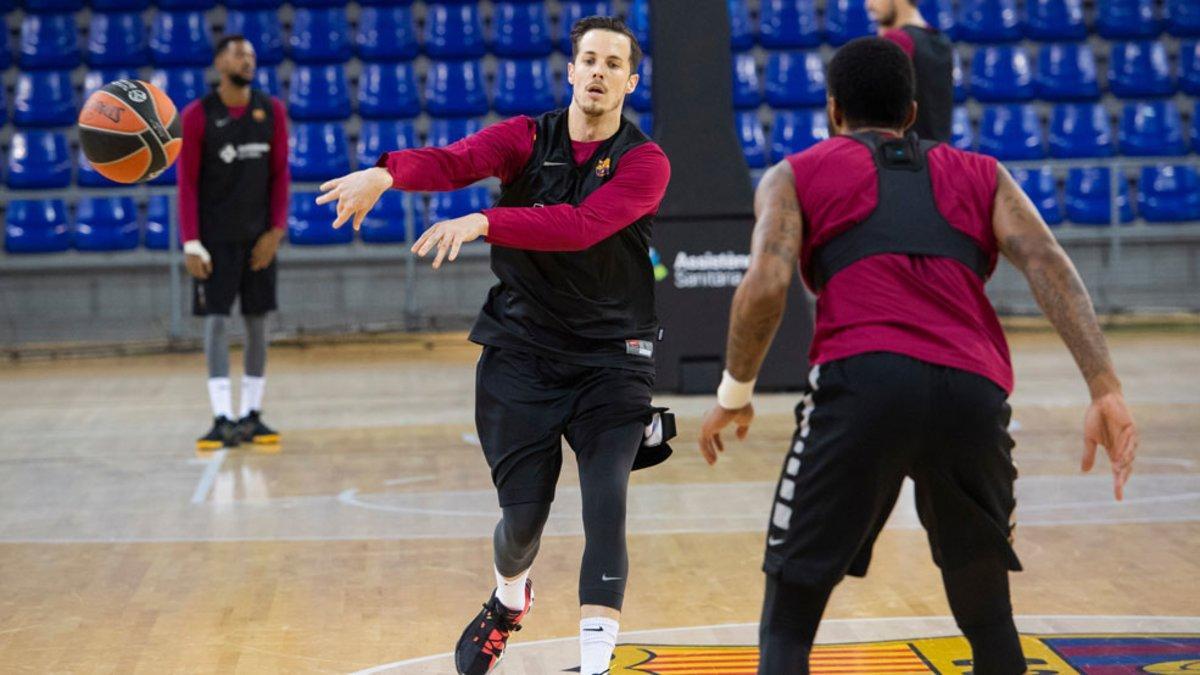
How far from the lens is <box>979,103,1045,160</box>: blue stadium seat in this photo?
16.5m

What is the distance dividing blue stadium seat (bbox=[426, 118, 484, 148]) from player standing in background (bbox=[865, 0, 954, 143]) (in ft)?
29.9

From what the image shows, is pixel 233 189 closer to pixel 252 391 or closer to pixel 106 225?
pixel 252 391

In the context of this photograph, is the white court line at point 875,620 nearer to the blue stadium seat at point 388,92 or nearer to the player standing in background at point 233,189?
the player standing in background at point 233,189

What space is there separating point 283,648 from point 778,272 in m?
2.36

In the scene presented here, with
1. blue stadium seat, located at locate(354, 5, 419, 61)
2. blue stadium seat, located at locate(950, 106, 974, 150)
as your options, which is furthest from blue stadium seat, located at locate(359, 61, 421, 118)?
blue stadium seat, located at locate(950, 106, 974, 150)

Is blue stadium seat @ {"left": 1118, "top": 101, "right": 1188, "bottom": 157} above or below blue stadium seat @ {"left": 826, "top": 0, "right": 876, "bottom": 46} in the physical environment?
below

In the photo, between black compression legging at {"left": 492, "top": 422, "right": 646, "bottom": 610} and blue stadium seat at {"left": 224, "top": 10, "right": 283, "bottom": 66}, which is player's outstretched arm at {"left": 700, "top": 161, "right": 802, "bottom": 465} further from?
blue stadium seat at {"left": 224, "top": 10, "right": 283, "bottom": 66}

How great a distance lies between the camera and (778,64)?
16953mm

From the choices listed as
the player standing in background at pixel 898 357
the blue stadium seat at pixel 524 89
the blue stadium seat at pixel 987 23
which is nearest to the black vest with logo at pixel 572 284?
the player standing in background at pixel 898 357

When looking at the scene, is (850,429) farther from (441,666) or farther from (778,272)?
(441,666)

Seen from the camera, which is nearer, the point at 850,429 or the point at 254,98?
the point at 850,429

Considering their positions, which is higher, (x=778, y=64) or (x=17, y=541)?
(x=778, y=64)

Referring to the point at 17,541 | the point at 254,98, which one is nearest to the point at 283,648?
the point at 17,541

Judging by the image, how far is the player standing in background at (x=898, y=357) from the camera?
3.19m
